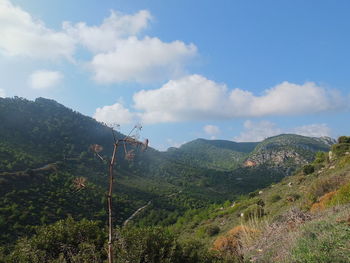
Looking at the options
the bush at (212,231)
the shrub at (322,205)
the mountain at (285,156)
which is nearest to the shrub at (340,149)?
the bush at (212,231)

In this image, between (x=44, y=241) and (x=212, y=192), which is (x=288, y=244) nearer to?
(x=44, y=241)

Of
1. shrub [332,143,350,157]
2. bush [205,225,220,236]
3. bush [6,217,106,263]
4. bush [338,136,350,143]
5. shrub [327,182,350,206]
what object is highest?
bush [338,136,350,143]

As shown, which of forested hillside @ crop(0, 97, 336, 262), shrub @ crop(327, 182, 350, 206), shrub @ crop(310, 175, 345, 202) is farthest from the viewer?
forested hillside @ crop(0, 97, 336, 262)

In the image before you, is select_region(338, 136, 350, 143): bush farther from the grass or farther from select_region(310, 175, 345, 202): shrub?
the grass

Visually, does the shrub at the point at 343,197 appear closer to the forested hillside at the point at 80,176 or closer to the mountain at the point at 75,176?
the mountain at the point at 75,176

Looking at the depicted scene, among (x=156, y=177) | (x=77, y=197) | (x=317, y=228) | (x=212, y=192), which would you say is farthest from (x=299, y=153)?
(x=317, y=228)

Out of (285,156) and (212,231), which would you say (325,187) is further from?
(285,156)

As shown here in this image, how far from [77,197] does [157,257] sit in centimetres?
4436

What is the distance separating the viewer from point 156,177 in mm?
91188

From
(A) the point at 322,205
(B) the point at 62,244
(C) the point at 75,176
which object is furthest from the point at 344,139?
(C) the point at 75,176

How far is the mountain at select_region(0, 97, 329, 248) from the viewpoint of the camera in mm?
38875

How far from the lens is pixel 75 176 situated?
59062mm

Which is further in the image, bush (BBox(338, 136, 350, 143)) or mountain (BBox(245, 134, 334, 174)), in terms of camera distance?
mountain (BBox(245, 134, 334, 174))

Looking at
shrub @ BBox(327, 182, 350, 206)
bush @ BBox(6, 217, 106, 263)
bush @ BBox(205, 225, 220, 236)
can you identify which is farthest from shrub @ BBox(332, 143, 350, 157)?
bush @ BBox(6, 217, 106, 263)
